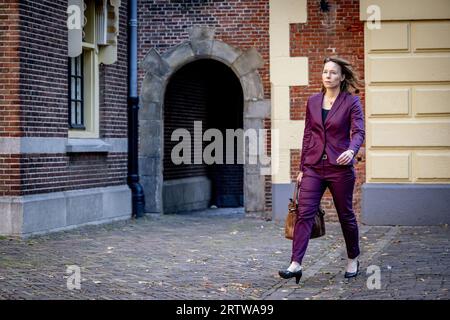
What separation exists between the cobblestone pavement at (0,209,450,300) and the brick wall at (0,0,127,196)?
2.67ft

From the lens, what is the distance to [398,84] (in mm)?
15750

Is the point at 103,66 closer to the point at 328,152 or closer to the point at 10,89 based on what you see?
the point at 10,89

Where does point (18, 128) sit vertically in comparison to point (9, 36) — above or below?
below

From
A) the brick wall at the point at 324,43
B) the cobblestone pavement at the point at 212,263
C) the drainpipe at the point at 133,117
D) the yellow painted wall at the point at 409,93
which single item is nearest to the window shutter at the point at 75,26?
the drainpipe at the point at 133,117

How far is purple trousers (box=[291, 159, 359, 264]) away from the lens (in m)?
9.23

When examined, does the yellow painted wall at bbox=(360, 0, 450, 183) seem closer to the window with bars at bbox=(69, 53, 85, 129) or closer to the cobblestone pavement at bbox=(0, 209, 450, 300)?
the cobblestone pavement at bbox=(0, 209, 450, 300)

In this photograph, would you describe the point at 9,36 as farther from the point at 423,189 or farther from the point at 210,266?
the point at 423,189

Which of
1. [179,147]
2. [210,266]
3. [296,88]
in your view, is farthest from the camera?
[179,147]

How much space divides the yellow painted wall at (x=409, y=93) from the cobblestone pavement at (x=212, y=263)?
1.07 m

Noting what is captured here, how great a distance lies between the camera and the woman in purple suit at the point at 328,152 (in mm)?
9242

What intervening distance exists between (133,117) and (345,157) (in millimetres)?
8568

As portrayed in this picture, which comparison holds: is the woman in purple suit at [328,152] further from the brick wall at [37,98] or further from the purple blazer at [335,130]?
the brick wall at [37,98]
